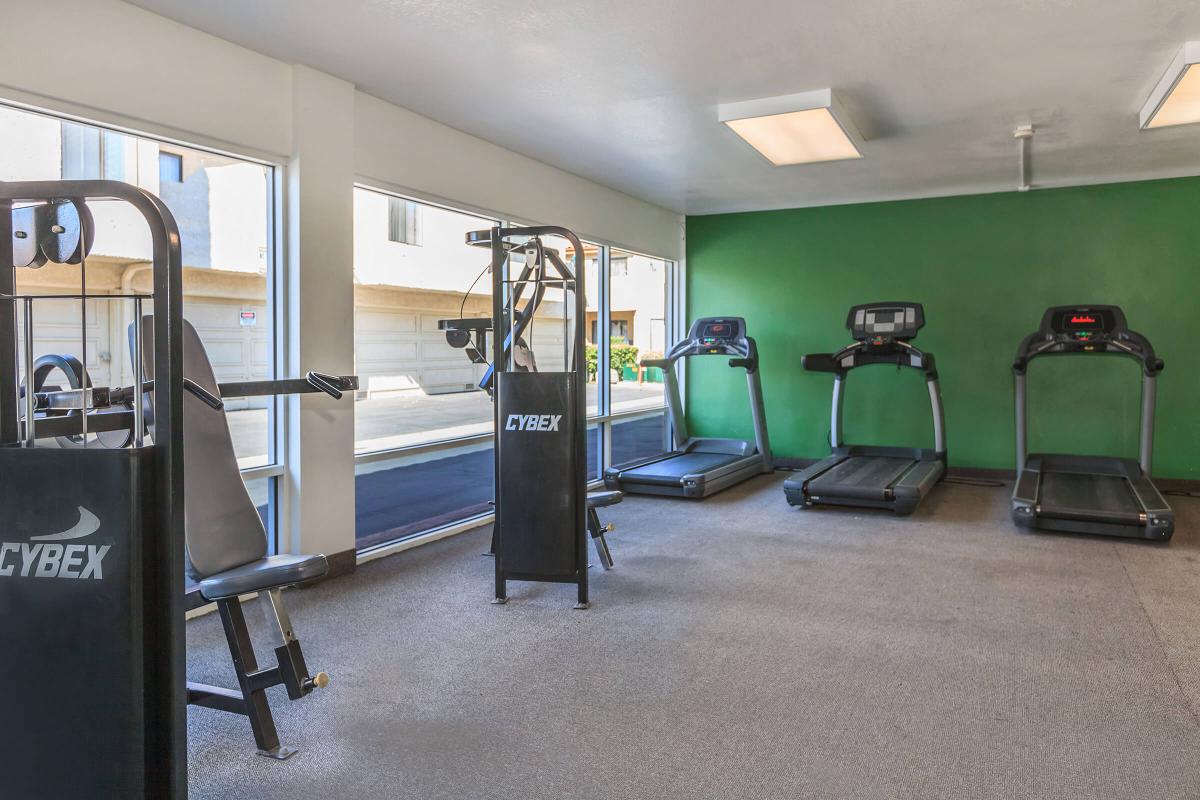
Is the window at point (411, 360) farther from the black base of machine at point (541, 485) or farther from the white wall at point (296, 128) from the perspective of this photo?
the black base of machine at point (541, 485)

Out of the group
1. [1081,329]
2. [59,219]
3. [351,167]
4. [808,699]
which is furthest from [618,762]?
[1081,329]

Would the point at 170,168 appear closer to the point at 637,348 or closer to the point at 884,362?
the point at 637,348

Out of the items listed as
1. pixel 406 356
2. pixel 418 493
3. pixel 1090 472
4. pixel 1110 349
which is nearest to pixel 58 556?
pixel 406 356

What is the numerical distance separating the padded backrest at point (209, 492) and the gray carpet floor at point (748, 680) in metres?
0.61

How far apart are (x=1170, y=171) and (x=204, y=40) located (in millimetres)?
6945

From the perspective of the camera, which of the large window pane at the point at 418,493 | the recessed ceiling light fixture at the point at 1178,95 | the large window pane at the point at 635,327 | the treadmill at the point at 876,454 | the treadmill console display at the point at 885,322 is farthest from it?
the large window pane at the point at 635,327

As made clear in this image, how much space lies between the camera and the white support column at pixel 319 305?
4047 millimetres

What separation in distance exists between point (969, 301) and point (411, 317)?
4966mm

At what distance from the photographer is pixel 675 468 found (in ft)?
22.0

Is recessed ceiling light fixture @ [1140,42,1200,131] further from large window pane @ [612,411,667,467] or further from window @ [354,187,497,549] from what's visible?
large window pane @ [612,411,667,467]

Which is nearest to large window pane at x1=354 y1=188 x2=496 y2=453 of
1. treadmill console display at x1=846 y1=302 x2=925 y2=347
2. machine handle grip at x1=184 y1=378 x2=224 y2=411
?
machine handle grip at x1=184 y1=378 x2=224 y2=411

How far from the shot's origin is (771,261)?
8078 millimetres

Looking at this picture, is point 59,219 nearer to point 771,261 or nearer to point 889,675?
point 889,675

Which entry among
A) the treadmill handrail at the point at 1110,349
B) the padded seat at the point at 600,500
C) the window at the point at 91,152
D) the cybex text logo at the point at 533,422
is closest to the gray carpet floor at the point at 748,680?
the padded seat at the point at 600,500
